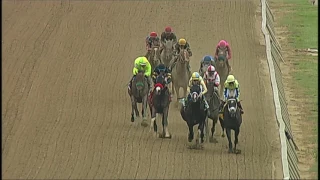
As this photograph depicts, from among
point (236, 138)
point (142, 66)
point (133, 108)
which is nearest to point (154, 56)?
point (133, 108)

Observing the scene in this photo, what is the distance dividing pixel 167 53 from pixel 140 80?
7.73ft

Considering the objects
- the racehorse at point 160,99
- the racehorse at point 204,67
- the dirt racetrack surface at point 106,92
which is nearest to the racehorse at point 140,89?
the racehorse at point 160,99

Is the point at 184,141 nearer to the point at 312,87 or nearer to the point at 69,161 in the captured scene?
the point at 69,161

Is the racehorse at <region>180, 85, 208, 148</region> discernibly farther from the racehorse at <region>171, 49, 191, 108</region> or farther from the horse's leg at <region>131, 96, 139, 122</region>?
the racehorse at <region>171, 49, 191, 108</region>

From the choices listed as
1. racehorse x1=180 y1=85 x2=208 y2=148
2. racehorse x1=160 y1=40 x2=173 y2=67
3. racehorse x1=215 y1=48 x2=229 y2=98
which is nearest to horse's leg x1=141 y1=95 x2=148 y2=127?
racehorse x1=180 y1=85 x2=208 y2=148

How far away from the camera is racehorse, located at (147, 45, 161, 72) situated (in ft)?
72.7

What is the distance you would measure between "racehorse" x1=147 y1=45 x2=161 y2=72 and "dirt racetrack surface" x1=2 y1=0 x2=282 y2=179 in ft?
3.87

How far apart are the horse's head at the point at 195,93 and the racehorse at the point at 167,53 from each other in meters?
3.50

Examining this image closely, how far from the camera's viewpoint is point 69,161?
727 inches

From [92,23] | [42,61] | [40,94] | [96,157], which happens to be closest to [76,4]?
[92,23]

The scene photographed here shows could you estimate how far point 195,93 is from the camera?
18.5 metres

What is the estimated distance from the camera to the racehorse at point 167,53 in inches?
867

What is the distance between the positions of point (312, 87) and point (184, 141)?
766cm

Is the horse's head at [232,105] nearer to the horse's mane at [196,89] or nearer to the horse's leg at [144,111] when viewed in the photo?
the horse's mane at [196,89]
